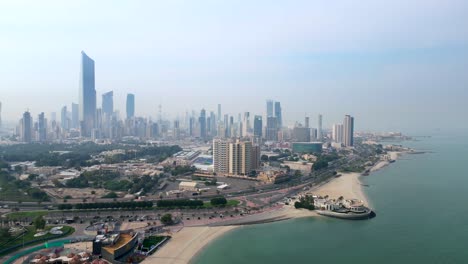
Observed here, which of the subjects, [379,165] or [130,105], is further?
[130,105]

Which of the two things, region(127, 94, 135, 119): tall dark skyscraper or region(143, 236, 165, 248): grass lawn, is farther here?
region(127, 94, 135, 119): tall dark skyscraper

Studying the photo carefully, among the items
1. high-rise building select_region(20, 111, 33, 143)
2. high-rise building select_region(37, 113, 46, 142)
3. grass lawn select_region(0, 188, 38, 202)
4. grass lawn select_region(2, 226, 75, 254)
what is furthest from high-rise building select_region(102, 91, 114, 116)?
grass lawn select_region(2, 226, 75, 254)

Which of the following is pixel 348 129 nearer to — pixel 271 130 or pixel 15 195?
pixel 271 130

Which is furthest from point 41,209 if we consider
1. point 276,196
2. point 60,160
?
point 60,160

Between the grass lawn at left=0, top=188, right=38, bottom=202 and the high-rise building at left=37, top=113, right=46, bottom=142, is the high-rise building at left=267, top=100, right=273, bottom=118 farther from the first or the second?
the grass lawn at left=0, top=188, right=38, bottom=202

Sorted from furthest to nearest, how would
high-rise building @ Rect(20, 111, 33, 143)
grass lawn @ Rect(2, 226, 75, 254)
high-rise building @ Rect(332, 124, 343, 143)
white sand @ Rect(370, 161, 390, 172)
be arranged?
high-rise building @ Rect(332, 124, 343, 143) → high-rise building @ Rect(20, 111, 33, 143) → white sand @ Rect(370, 161, 390, 172) → grass lawn @ Rect(2, 226, 75, 254)

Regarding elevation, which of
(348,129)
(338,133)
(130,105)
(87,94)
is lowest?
(338,133)

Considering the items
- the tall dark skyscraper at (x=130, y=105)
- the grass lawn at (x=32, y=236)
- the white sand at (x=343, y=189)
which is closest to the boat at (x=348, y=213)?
the white sand at (x=343, y=189)

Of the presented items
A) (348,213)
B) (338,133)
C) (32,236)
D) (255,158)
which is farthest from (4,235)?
(338,133)
